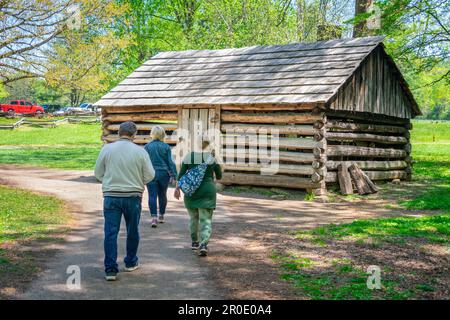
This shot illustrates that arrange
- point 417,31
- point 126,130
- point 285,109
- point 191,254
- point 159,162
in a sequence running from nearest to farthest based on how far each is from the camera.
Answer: point 126,130
point 191,254
point 159,162
point 285,109
point 417,31

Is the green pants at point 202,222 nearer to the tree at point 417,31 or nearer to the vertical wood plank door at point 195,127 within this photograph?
A: the vertical wood plank door at point 195,127

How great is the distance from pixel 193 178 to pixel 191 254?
116cm

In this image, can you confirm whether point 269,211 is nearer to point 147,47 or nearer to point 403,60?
point 403,60

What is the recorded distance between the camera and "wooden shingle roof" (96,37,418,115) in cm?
1650

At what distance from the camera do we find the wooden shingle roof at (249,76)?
54.1 feet

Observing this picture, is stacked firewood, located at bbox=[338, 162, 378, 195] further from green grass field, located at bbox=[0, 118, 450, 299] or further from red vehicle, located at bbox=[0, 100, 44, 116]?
red vehicle, located at bbox=[0, 100, 44, 116]

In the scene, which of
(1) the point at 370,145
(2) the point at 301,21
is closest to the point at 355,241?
(1) the point at 370,145

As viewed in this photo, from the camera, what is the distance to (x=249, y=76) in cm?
1836

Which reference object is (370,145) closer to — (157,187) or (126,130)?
(157,187)

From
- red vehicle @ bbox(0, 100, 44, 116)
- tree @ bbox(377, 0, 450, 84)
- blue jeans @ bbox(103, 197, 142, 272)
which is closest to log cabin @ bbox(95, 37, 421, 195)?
tree @ bbox(377, 0, 450, 84)

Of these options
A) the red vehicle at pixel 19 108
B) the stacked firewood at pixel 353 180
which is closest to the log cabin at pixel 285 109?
the stacked firewood at pixel 353 180

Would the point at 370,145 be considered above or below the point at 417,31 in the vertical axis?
below

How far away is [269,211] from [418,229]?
3.96 meters

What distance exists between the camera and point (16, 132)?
45.4m
